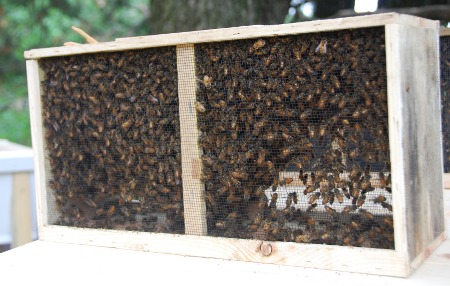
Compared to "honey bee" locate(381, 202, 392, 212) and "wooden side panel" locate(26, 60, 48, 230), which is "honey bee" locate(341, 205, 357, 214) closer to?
"honey bee" locate(381, 202, 392, 212)

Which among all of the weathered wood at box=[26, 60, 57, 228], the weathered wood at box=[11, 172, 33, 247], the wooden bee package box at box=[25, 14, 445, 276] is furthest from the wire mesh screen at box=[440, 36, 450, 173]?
the weathered wood at box=[11, 172, 33, 247]

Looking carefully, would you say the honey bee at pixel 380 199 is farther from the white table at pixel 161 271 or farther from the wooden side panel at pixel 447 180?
the wooden side panel at pixel 447 180

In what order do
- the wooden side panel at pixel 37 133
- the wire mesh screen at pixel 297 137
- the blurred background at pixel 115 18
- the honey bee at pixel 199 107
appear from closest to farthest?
1. the wire mesh screen at pixel 297 137
2. the honey bee at pixel 199 107
3. the wooden side panel at pixel 37 133
4. the blurred background at pixel 115 18

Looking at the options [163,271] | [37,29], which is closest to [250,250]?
[163,271]

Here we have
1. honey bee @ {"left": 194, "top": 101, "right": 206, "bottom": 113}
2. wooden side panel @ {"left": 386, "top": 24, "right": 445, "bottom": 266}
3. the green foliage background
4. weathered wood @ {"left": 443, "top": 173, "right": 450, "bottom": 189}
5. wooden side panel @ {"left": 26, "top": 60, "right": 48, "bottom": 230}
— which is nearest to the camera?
wooden side panel @ {"left": 386, "top": 24, "right": 445, "bottom": 266}

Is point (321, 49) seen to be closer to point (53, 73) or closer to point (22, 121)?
point (53, 73)

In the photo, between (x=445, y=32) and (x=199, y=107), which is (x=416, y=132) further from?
(x=445, y=32)

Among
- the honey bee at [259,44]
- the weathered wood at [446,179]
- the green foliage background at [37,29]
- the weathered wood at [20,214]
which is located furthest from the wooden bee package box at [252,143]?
the green foliage background at [37,29]
